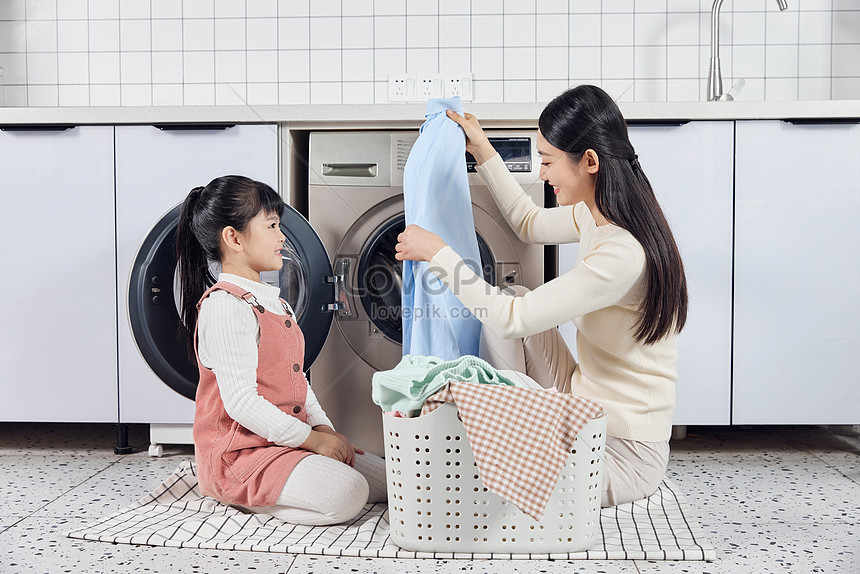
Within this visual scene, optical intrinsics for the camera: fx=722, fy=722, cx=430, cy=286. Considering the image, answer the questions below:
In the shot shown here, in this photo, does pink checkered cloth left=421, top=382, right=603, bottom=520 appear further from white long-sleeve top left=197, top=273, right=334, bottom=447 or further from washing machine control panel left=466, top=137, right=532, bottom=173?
washing machine control panel left=466, top=137, right=532, bottom=173

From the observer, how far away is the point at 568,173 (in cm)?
141

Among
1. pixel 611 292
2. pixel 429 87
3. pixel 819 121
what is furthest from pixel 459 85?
pixel 611 292

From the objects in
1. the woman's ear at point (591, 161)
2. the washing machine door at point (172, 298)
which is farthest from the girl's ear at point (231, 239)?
the woman's ear at point (591, 161)

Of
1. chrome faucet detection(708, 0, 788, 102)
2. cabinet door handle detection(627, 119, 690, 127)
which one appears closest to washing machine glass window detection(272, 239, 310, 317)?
cabinet door handle detection(627, 119, 690, 127)

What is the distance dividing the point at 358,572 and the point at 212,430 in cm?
42

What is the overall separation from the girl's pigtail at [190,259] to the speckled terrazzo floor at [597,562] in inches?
17.5

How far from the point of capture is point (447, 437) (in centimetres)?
119

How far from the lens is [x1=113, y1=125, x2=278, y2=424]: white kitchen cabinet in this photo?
1.86m

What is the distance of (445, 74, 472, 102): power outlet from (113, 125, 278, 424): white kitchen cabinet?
2.62 feet

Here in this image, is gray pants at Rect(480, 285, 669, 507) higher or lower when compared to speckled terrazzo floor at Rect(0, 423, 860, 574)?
higher

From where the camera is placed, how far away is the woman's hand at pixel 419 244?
1410 millimetres

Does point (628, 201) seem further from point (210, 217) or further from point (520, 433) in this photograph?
point (210, 217)

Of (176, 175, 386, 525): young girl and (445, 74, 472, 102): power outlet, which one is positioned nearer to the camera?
(176, 175, 386, 525): young girl

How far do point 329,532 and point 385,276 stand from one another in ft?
2.43
